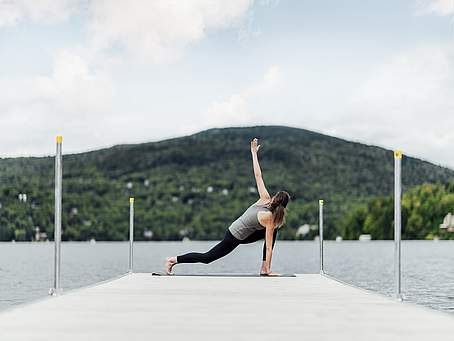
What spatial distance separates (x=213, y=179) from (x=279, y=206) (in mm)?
73302

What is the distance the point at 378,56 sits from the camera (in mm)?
87812

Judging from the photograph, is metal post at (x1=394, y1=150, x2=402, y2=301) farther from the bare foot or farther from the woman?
the bare foot

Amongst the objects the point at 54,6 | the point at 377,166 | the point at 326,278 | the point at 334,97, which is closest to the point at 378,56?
the point at 334,97

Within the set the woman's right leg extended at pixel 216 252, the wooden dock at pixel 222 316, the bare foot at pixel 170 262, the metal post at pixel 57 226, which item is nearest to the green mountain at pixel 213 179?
the bare foot at pixel 170 262

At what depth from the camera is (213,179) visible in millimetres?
82312

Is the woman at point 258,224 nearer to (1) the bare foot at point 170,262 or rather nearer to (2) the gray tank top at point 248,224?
(2) the gray tank top at point 248,224

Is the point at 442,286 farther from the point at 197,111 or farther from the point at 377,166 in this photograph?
the point at 197,111

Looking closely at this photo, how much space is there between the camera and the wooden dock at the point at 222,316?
4621 millimetres

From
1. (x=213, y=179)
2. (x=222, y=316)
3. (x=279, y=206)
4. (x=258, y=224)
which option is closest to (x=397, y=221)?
(x=222, y=316)

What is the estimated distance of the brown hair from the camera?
8.96m

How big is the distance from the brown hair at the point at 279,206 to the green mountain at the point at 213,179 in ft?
215

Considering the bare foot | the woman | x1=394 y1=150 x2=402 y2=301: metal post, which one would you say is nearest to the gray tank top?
the woman

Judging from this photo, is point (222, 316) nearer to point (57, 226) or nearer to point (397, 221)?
point (397, 221)

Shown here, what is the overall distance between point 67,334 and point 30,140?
54155 mm
